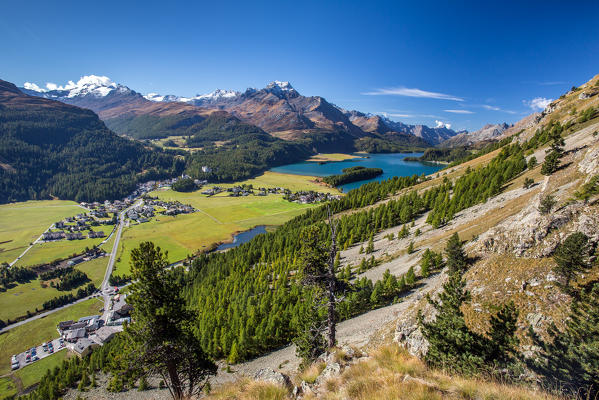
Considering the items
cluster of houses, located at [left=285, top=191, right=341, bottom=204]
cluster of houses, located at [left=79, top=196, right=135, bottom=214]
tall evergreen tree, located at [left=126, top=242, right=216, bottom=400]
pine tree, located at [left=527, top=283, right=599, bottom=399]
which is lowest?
cluster of houses, located at [left=79, top=196, right=135, bottom=214]

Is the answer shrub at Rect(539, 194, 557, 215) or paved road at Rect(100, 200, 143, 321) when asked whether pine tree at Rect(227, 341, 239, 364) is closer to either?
shrub at Rect(539, 194, 557, 215)

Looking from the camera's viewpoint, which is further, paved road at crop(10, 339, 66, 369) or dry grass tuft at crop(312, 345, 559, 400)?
paved road at crop(10, 339, 66, 369)

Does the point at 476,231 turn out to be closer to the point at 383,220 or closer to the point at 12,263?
the point at 383,220

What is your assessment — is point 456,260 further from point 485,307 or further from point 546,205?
point 485,307

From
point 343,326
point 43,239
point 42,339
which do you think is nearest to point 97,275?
point 42,339

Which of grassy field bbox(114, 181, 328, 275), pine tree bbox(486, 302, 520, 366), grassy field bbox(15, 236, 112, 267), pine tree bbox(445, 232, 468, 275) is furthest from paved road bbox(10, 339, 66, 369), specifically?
pine tree bbox(486, 302, 520, 366)

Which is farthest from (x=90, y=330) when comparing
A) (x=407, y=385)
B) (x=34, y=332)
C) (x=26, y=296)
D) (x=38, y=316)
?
(x=407, y=385)
